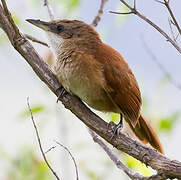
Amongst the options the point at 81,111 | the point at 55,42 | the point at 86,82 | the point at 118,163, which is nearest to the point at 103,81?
the point at 86,82

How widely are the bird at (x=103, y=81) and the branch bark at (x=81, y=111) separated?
0.23ft

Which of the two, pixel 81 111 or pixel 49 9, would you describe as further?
pixel 49 9

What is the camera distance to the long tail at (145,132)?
3469mm

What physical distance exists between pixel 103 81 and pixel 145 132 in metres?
0.61

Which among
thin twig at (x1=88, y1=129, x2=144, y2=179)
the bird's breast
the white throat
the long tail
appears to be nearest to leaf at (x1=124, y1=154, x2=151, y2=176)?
thin twig at (x1=88, y1=129, x2=144, y2=179)

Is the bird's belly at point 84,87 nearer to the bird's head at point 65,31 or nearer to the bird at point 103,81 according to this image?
the bird at point 103,81

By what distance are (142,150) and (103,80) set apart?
0.64m

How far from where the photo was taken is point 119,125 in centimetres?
316

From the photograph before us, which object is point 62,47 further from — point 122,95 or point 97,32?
point 122,95

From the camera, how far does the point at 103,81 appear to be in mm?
3227

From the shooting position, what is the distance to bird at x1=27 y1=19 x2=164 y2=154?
323 cm

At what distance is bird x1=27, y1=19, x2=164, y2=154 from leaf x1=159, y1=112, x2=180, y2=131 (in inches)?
3.9

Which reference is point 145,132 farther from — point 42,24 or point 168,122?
point 42,24

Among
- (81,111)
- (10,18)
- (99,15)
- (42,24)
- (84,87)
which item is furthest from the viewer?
(99,15)
